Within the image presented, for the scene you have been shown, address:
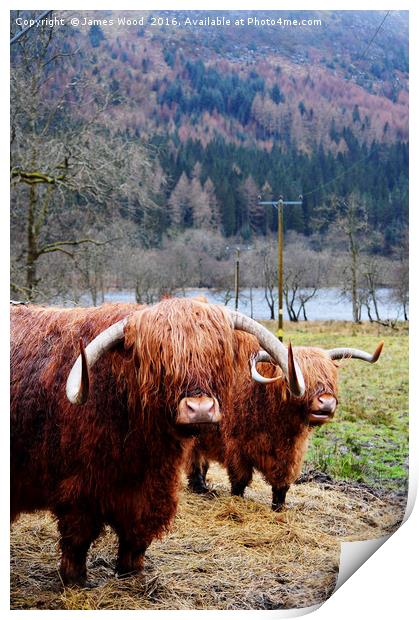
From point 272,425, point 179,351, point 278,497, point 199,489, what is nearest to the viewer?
point 179,351

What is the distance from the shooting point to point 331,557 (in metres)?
2.99

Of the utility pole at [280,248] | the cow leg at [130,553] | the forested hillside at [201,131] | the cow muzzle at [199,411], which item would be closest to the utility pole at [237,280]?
the forested hillside at [201,131]

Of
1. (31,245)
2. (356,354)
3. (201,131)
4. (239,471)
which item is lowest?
(239,471)

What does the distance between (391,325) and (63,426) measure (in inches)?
62.4

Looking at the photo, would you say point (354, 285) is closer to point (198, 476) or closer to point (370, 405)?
point (370, 405)

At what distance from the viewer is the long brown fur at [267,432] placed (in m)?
3.12

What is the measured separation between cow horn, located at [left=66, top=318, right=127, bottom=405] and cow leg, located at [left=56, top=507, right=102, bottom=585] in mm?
612

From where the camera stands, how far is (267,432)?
360cm

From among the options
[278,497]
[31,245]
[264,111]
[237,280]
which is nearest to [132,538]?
[278,497]

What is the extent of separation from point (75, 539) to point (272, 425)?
1255 mm

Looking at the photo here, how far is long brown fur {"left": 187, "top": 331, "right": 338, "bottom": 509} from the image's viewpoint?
3.12 m

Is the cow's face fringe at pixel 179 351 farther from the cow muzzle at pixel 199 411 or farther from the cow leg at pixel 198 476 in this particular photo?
the cow leg at pixel 198 476

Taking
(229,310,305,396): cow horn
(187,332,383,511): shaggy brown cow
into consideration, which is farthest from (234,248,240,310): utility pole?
(229,310,305,396): cow horn

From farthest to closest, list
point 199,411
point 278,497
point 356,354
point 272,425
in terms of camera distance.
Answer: point 272,425 → point 278,497 → point 356,354 → point 199,411
